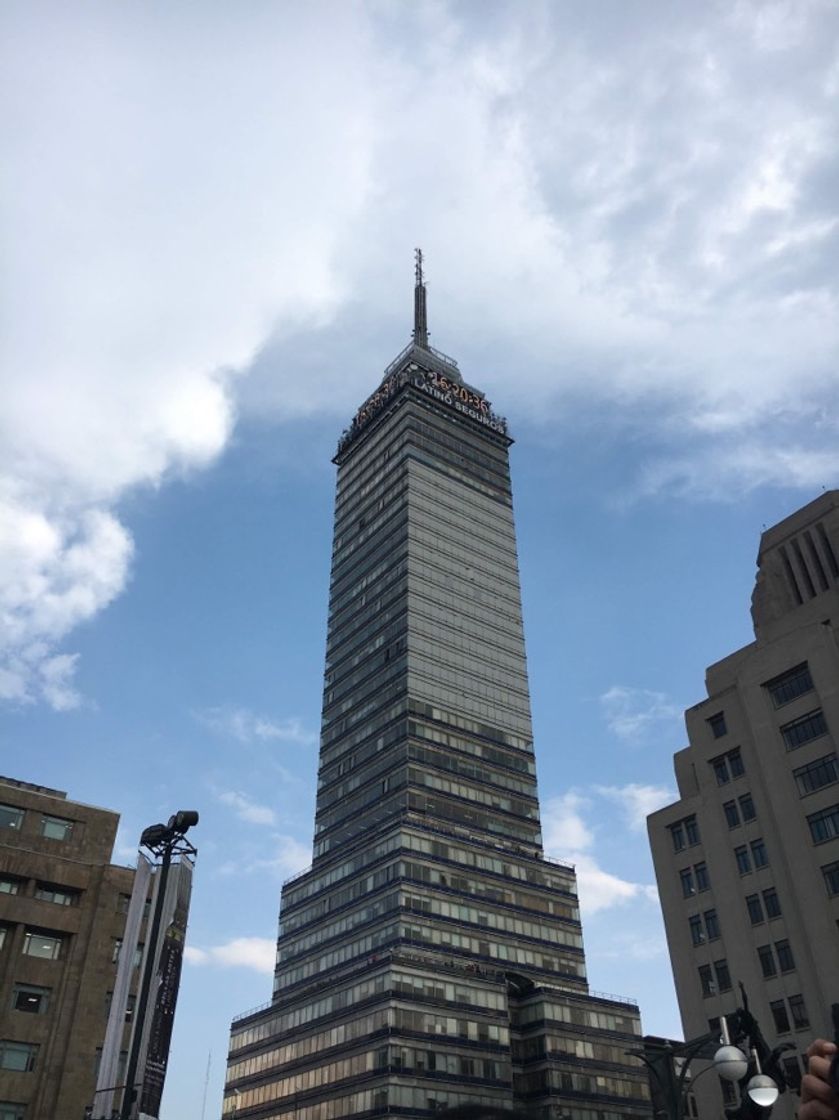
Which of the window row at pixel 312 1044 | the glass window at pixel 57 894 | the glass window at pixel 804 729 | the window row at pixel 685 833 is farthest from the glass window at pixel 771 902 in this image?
the window row at pixel 312 1044

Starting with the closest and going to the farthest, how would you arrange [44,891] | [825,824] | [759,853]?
[44,891], [825,824], [759,853]

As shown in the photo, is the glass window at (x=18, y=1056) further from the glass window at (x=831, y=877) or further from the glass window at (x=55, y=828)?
the glass window at (x=831, y=877)

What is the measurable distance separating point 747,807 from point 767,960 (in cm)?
1080

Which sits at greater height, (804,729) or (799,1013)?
(804,729)

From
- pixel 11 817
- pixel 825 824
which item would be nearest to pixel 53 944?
pixel 11 817

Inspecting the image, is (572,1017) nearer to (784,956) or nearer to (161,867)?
(784,956)

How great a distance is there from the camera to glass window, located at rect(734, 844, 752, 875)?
6925cm

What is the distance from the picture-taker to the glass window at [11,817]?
165 ft

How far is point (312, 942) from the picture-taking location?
129875 millimetres

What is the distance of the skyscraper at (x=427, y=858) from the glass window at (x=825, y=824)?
5992 centimetres

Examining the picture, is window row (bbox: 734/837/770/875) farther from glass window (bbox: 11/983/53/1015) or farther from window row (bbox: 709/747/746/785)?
glass window (bbox: 11/983/53/1015)

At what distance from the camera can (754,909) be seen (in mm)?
67438

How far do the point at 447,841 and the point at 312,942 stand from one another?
23194 mm

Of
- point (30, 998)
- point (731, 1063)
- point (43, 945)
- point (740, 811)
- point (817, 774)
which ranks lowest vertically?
point (731, 1063)
